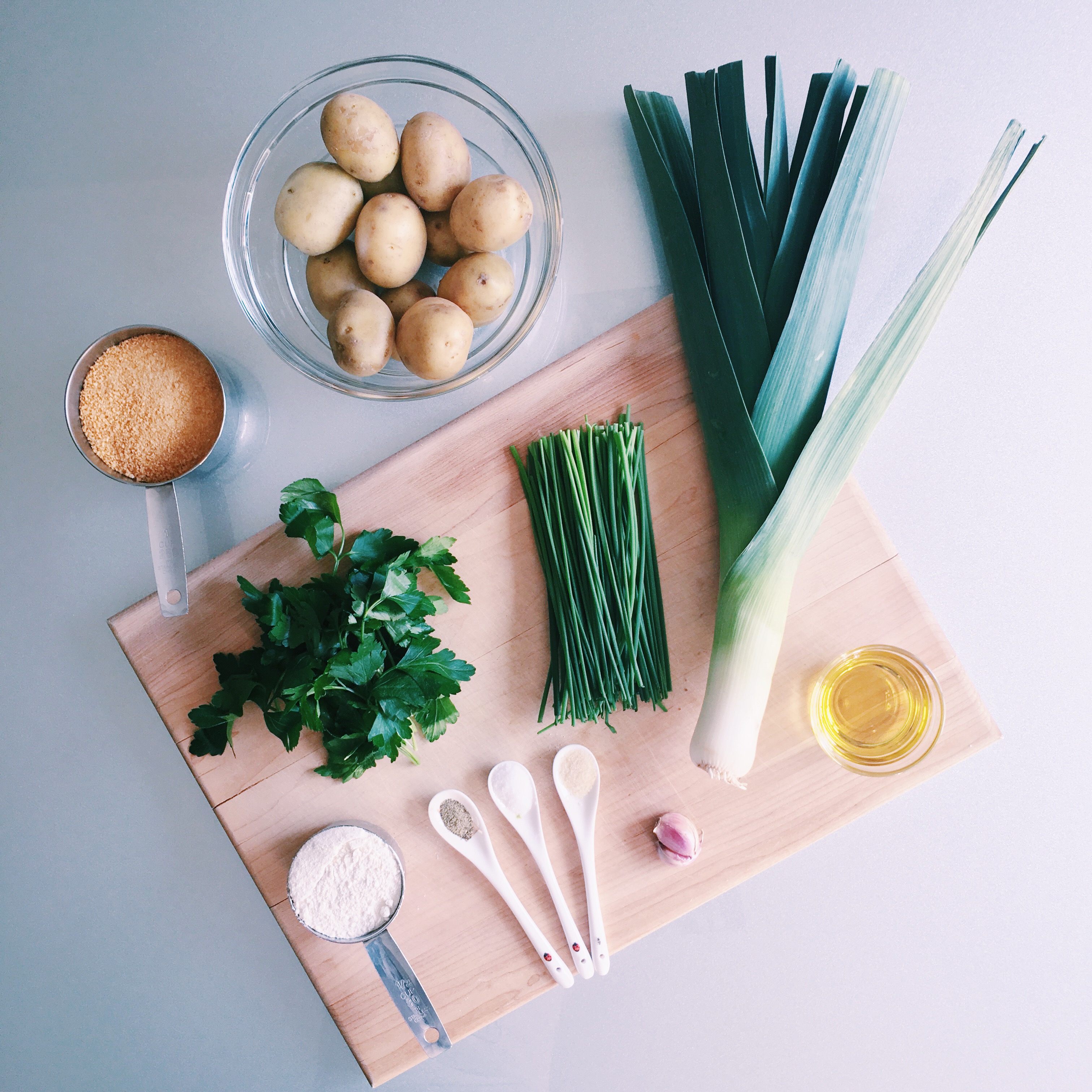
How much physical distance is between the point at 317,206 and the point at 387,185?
3.4 inches

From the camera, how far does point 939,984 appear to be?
105cm

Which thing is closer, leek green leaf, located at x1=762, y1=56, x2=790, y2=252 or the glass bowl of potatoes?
the glass bowl of potatoes

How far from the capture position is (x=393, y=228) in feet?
2.44

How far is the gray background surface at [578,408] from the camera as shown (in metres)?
0.95

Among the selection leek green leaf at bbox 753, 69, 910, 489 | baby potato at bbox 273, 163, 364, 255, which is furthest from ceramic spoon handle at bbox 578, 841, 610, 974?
baby potato at bbox 273, 163, 364, 255

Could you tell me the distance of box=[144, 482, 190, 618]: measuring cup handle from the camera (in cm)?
85

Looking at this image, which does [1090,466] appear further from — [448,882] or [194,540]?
[194,540]

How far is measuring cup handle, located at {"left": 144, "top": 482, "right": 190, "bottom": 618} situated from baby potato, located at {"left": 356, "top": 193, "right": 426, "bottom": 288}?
1.20 ft

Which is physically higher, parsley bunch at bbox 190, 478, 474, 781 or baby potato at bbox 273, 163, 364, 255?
baby potato at bbox 273, 163, 364, 255

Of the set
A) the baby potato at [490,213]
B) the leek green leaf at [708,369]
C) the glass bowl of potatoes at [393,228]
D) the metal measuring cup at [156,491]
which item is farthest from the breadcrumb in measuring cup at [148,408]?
the leek green leaf at [708,369]

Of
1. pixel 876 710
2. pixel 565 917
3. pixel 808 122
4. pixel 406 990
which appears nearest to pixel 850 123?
pixel 808 122

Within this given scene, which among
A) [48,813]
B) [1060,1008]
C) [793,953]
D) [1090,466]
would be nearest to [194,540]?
[48,813]

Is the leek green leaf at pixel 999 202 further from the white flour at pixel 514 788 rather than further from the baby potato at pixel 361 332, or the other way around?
→ the white flour at pixel 514 788

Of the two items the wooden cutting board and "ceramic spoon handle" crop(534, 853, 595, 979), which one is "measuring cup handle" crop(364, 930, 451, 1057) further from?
"ceramic spoon handle" crop(534, 853, 595, 979)
